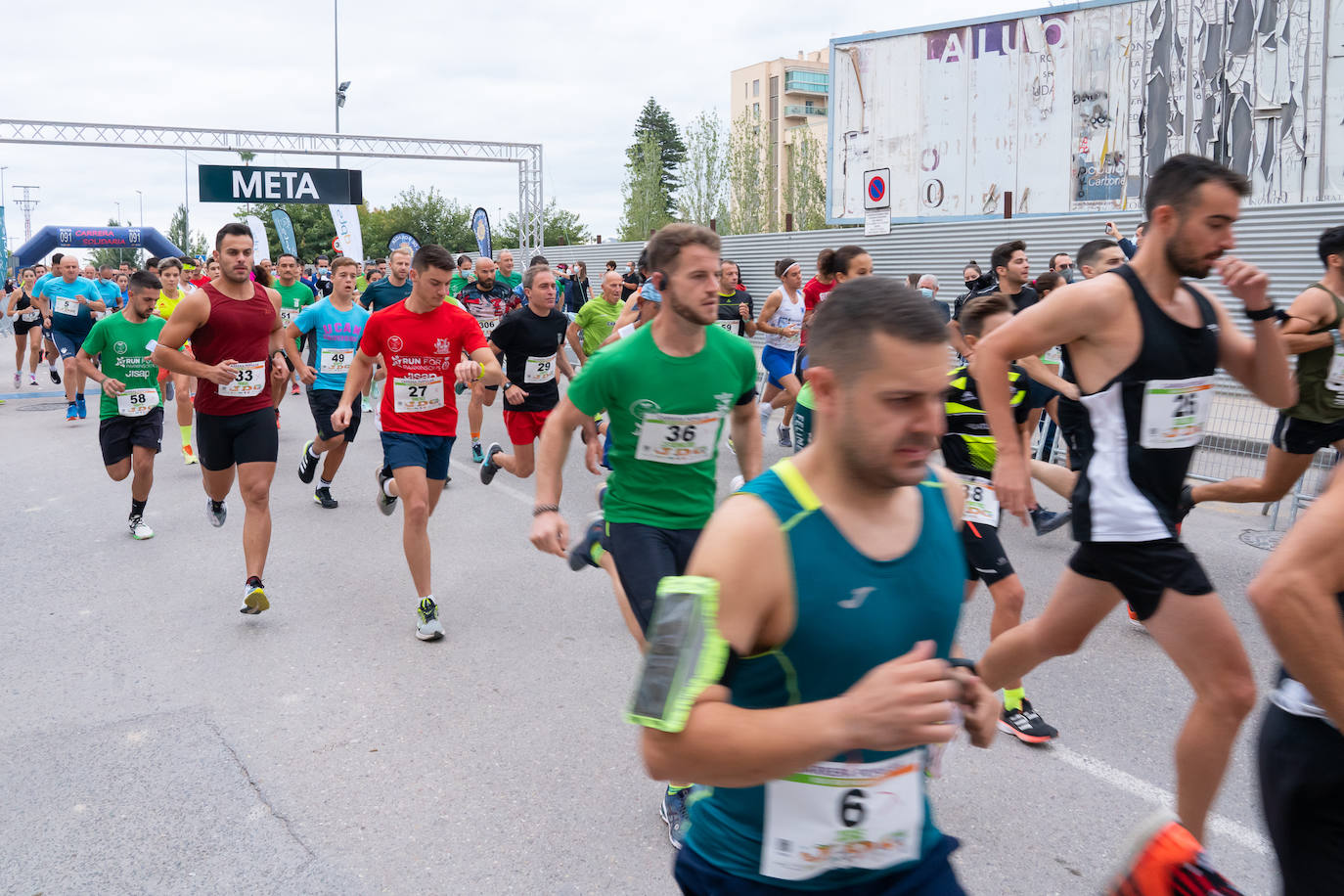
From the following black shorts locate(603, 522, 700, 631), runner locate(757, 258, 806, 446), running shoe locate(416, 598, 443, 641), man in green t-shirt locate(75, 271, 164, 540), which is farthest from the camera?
runner locate(757, 258, 806, 446)

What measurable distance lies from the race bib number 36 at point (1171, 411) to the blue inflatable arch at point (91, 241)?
139 feet

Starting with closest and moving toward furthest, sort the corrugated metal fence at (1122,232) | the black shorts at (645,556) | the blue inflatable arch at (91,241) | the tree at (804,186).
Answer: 1. the black shorts at (645,556)
2. the corrugated metal fence at (1122,232)
3. the blue inflatable arch at (91,241)
4. the tree at (804,186)

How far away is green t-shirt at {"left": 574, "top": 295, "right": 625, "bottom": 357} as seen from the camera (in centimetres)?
1005

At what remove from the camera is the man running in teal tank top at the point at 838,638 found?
148cm

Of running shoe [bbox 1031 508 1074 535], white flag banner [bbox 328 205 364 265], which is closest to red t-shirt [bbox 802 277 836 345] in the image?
running shoe [bbox 1031 508 1074 535]

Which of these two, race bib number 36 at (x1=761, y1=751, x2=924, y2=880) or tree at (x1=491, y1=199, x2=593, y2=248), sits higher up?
tree at (x1=491, y1=199, x2=593, y2=248)

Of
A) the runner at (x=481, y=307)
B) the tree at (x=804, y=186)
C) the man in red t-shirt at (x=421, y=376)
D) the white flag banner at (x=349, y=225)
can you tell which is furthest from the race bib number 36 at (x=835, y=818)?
the tree at (x=804, y=186)

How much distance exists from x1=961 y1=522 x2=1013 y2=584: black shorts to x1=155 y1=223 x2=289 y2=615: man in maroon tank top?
3801 millimetres

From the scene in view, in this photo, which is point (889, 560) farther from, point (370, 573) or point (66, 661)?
point (370, 573)

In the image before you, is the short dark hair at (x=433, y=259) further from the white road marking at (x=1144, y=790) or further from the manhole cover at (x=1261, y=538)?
the manhole cover at (x=1261, y=538)

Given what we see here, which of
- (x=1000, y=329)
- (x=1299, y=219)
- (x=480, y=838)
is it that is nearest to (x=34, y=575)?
(x=480, y=838)

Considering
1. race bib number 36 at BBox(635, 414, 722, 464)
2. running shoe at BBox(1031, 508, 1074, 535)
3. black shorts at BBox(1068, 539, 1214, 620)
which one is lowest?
running shoe at BBox(1031, 508, 1074, 535)

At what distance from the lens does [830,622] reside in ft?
5.33

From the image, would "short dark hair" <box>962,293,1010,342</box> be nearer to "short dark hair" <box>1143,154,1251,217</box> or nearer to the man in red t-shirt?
"short dark hair" <box>1143,154,1251,217</box>
